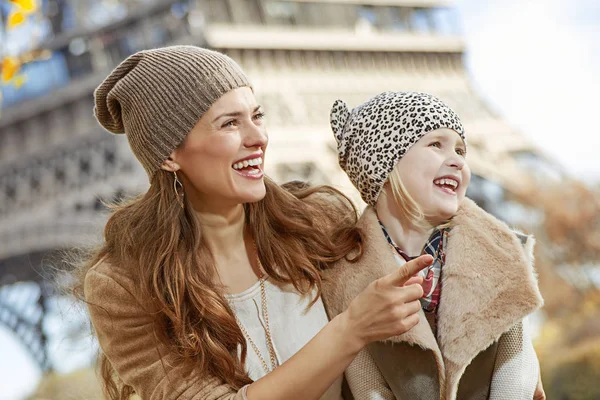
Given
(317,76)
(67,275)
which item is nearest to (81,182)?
(317,76)

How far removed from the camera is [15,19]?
7.82 feet

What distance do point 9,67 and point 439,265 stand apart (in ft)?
5.46

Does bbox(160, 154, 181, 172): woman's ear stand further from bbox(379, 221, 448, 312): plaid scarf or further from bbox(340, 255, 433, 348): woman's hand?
bbox(340, 255, 433, 348): woman's hand

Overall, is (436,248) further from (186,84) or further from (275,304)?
(186,84)

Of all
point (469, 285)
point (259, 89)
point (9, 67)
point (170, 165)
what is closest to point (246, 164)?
point (170, 165)

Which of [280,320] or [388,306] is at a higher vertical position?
[388,306]

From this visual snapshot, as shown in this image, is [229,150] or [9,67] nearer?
[229,150]

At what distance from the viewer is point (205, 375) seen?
5.63 feet

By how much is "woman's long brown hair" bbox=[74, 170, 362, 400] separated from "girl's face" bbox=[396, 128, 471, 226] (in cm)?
21

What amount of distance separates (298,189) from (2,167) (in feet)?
24.2

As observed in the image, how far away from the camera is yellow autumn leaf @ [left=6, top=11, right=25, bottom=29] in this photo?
7.80ft

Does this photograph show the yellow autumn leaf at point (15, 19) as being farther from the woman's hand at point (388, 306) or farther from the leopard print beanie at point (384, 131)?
the woman's hand at point (388, 306)

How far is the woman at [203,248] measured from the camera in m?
1.74

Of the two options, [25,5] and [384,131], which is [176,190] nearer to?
[384,131]
